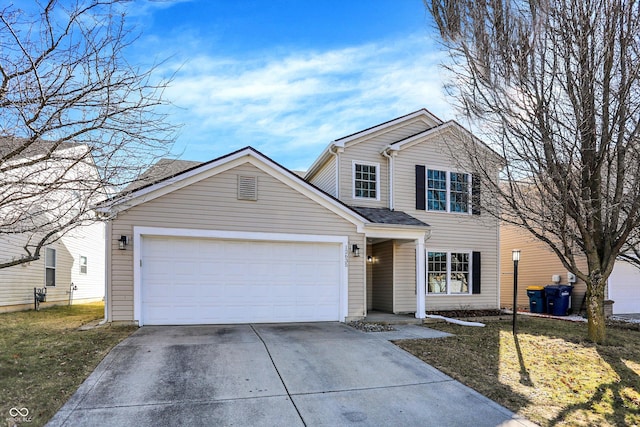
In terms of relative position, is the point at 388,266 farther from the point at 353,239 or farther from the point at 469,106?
the point at 469,106

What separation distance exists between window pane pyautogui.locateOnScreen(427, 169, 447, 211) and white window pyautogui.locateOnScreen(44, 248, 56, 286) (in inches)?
522

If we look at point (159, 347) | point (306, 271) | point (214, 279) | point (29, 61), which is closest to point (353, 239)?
point (306, 271)

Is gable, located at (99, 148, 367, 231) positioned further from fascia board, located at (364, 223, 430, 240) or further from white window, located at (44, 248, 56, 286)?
white window, located at (44, 248, 56, 286)

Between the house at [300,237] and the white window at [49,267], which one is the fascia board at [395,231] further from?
the white window at [49,267]

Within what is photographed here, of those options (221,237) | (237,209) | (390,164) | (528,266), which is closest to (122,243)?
(221,237)

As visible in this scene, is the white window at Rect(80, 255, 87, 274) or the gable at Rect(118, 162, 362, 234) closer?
the gable at Rect(118, 162, 362, 234)

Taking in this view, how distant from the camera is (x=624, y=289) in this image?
1484cm

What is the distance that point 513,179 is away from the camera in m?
8.66

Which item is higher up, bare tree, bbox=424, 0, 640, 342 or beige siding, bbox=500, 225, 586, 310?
bare tree, bbox=424, 0, 640, 342

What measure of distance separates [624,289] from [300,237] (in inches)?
503

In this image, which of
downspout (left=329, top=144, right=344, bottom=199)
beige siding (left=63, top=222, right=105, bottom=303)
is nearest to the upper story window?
downspout (left=329, top=144, right=344, bottom=199)

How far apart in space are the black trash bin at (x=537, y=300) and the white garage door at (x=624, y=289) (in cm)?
220

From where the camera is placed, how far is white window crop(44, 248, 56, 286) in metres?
13.9

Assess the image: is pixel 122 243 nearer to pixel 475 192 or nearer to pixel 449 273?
pixel 475 192
